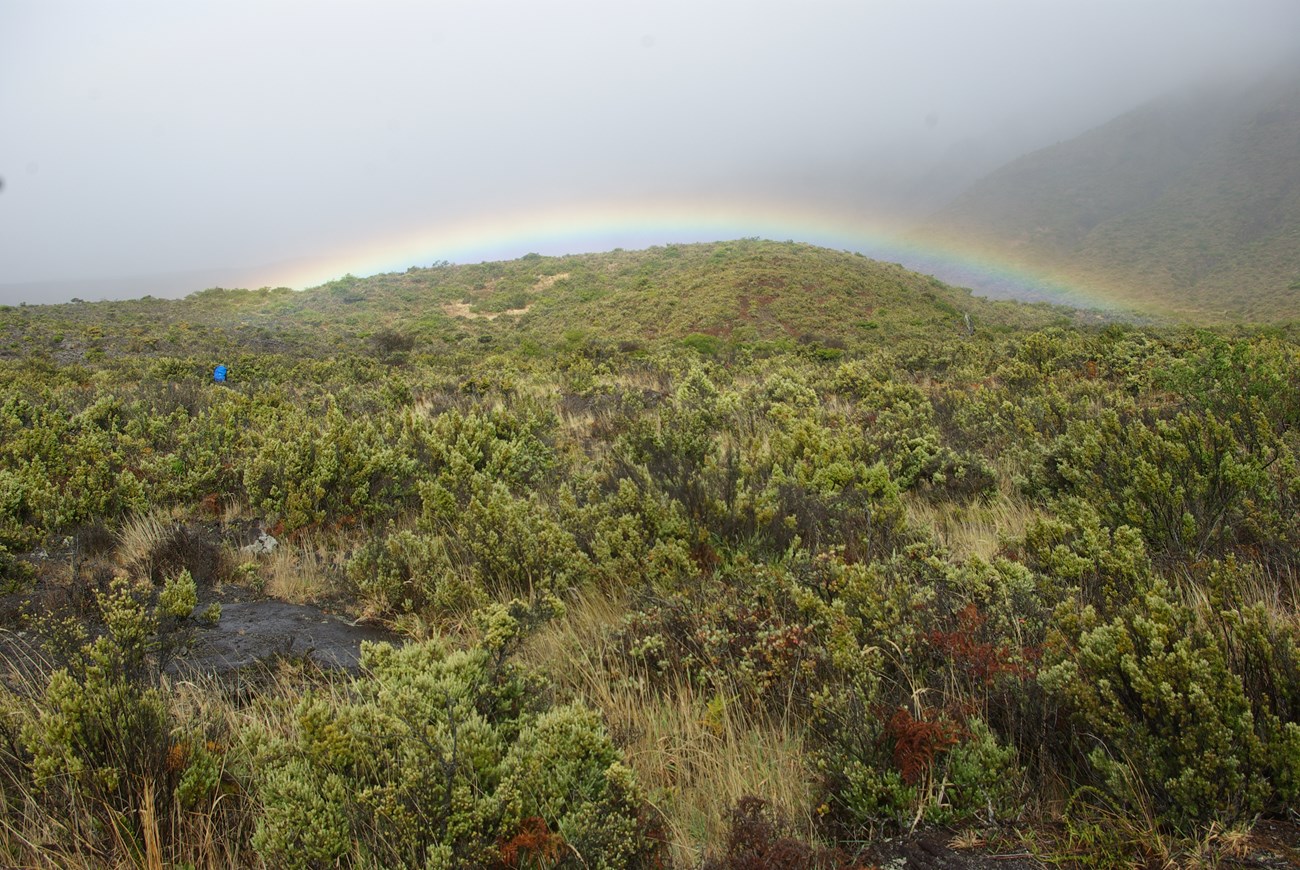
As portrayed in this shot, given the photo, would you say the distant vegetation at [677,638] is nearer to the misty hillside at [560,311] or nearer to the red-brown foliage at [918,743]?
the red-brown foliage at [918,743]

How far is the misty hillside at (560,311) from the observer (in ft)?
85.3

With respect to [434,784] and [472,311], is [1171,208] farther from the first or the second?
[434,784]

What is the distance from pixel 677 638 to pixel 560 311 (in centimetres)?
3925

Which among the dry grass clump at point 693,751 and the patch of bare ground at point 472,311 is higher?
the patch of bare ground at point 472,311

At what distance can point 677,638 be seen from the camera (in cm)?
276

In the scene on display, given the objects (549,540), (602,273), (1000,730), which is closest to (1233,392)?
(1000,730)

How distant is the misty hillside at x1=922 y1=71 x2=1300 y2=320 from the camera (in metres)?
55.9

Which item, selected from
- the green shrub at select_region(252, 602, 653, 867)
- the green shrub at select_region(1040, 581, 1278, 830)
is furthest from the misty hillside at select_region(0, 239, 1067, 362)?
the green shrub at select_region(1040, 581, 1278, 830)

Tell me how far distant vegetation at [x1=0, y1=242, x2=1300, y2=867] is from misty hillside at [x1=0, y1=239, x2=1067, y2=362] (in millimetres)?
19512

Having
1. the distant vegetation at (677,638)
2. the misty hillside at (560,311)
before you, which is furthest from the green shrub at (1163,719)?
the misty hillside at (560,311)

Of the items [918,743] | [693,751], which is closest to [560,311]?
[693,751]

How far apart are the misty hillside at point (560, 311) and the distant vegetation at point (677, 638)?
19.5 meters

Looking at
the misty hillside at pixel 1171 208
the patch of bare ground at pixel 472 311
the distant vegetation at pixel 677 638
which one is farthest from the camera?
the misty hillside at pixel 1171 208

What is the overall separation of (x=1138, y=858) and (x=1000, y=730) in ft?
1.67
